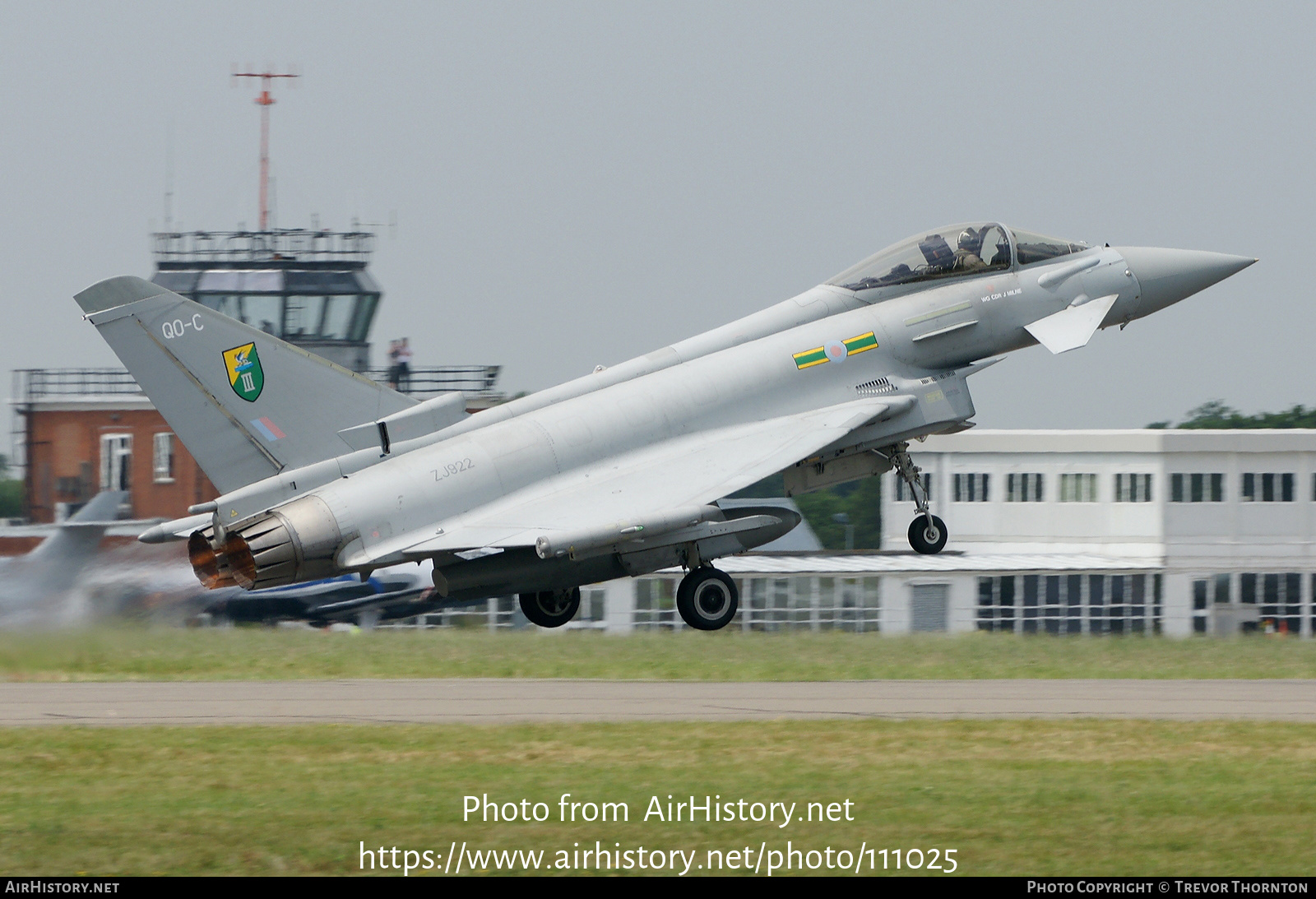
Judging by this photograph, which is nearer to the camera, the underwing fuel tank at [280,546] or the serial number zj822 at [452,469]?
the underwing fuel tank at [280,546]

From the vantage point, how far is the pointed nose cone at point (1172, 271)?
19625mm

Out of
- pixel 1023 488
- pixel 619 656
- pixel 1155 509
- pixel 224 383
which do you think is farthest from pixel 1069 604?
pixel 224 383

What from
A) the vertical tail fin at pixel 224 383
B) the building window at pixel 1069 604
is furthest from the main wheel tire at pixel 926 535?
the building window at pixel 1069 604

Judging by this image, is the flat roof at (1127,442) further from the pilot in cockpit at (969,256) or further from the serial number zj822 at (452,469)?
the serial number zj822 at (452,469)

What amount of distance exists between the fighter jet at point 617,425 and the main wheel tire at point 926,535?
0.03 meters

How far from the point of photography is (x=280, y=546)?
16.2 m

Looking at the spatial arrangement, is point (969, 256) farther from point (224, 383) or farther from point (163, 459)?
point (163, 459)

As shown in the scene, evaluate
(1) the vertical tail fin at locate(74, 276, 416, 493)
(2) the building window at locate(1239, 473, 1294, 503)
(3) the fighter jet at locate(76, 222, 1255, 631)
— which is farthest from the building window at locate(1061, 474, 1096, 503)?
(1) the vertical tail fin at locate(74, 276, 416, 493)

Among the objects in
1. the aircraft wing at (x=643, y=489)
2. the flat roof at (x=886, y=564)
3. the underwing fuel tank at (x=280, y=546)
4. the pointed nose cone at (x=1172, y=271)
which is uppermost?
the pointed nose cone at (x=1172, y=271)

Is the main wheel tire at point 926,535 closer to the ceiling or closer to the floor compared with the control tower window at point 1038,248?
closer to the floor

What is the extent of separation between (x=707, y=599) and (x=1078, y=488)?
38.2 m

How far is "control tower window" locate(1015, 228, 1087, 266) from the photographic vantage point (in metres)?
19.4

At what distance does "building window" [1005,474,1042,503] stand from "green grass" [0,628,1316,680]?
27.2 m

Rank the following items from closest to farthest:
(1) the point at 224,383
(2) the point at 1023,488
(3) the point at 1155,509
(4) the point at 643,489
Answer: (1) the point at 224,383 < (4) the point at 643,489 < (3) the point at 1155,509 < (2) the point at 1023,488
